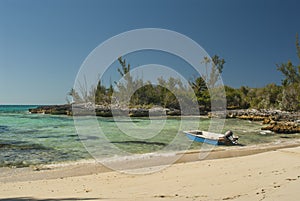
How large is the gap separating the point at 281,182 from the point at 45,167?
8262mm

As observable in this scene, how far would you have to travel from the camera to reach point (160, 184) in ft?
21.6

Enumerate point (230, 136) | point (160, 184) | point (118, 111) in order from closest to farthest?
point (160, 184), point (230, 136), point (118, 111)

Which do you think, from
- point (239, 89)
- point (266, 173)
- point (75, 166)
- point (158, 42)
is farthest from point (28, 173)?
point (239, 89)

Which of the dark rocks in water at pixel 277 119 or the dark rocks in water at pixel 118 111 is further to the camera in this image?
the dark rocks in water at pixel 118 111

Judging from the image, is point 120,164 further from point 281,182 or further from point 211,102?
point 211,102

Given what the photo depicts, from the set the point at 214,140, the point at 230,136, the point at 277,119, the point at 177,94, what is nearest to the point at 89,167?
the point at 214,140

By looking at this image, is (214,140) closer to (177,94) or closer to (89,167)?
(89,167)

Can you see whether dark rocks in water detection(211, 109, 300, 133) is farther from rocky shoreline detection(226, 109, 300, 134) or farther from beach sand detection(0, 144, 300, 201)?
beach sand detection(0, 144, 300, 201)

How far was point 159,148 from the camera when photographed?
14.7 m

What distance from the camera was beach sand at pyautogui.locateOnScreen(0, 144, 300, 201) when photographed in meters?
5.06

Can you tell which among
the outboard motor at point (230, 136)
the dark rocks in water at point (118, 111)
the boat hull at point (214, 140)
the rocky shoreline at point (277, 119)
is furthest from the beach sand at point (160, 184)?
Result: the dark rocks in water at point (118, 111)

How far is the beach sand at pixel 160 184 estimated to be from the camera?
5062 mm

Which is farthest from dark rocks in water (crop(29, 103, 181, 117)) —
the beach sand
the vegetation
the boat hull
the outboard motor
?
the beach sand

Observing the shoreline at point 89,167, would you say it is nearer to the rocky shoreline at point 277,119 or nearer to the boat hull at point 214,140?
the boat hull at point 214,140
